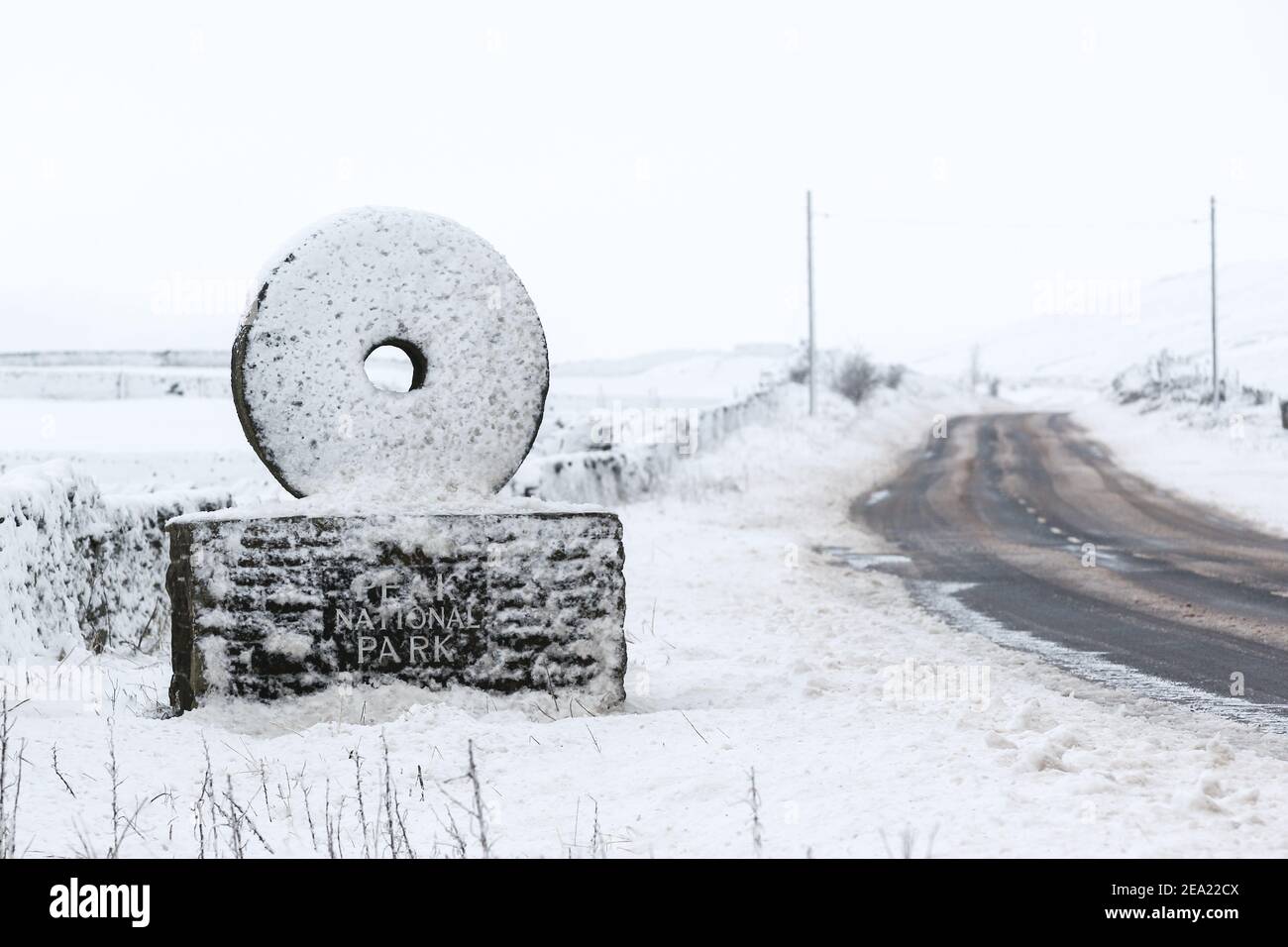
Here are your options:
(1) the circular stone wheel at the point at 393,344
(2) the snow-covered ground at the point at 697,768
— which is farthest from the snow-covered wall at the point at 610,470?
(2) the snow-covered ground at the point at 697,768

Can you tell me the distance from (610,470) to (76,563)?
9062 mm

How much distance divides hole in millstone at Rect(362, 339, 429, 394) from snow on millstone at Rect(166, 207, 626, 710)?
3cm

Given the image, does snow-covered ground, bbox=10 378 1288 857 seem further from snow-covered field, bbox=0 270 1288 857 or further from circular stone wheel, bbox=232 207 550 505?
circular stone wheel, bbox=232 207 550 505

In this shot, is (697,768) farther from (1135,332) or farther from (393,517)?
(1135,332)

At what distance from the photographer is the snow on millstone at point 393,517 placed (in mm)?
5359

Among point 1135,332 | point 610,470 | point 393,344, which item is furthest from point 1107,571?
point 1135,332

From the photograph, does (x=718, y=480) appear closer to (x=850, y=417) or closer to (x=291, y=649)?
(x=291, y=649)

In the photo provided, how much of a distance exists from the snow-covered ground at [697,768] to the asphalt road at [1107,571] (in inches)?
33.2

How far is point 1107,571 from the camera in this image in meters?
11.7

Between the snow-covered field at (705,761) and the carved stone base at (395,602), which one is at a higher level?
the carved stone base at (395,602)

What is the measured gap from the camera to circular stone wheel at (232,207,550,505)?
5734mm

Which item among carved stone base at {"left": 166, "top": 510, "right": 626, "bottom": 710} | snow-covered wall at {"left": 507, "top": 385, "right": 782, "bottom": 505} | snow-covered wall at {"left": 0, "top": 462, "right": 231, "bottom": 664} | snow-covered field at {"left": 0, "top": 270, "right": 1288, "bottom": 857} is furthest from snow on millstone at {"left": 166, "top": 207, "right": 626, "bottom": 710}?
snow-covered wall at {"left": 507, "top": 385, "right": 782, "bottom": 505}

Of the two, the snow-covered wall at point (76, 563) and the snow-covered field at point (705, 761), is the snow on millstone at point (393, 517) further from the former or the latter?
the snow-covered wall at point (76, 563)
